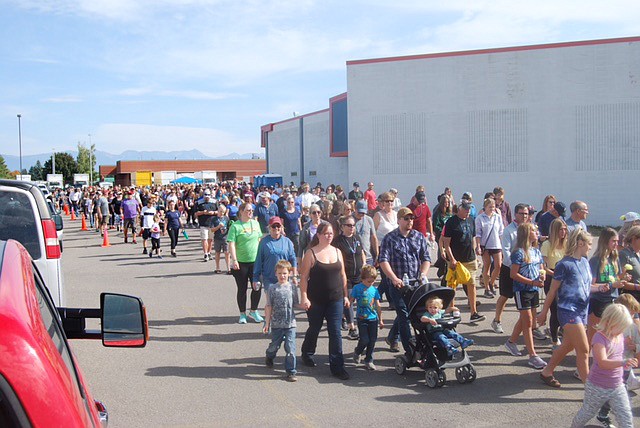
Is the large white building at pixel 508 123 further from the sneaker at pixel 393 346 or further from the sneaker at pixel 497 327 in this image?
the sneaker at pixel 393 346

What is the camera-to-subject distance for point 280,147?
52.6 m

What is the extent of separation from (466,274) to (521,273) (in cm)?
192

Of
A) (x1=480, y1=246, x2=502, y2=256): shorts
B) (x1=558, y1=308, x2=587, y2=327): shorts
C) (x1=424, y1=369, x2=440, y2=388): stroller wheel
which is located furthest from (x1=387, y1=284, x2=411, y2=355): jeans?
(x1=480, y1=246, x2=502, y2=256): shorts

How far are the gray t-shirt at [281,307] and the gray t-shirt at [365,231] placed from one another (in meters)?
2.67

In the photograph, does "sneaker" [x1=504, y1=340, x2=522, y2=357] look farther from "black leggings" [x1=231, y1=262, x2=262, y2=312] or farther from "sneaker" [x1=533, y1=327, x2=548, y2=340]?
"black leggings" [x1=231, y1=262, x2=262, y2=312]

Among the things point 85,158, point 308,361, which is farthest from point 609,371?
point 85,158

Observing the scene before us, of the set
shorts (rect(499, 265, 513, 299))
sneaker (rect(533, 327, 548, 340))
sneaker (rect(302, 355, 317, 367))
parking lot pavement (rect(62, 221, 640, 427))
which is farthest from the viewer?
sneaker (rect(533, 327, 548, 340))

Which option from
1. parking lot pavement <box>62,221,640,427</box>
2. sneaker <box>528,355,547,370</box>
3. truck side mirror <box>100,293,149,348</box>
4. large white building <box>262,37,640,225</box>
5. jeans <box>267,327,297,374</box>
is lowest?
parking lot pavement <box>62,221,640,427</box>

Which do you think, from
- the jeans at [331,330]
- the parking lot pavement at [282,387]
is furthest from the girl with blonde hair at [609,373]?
the jeans at [331,330]

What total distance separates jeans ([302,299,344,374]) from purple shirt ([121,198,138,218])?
15680 mm

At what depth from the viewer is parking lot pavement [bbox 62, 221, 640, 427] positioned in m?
6.05

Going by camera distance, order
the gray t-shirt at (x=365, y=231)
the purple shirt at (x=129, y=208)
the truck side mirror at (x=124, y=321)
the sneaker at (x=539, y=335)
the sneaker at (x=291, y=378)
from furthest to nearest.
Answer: the purple shirt at (x=129, y=208), the gray t-shirt at (x=365, y=231), the sneaker at (x=539, y=335), the sneaker at (x=291, y=378), the truck side mirror at (x=124, y=321)

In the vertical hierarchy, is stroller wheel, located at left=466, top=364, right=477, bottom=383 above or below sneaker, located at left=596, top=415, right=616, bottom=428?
above

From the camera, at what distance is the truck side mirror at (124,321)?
2990 mm
